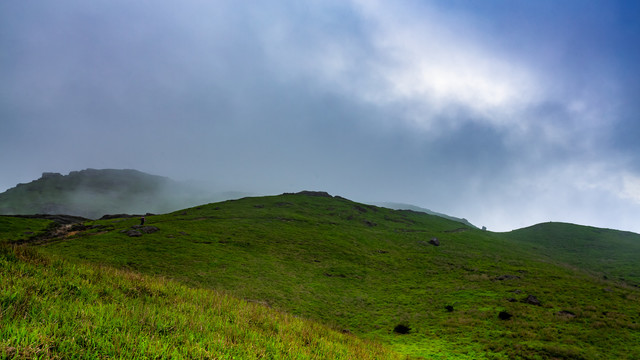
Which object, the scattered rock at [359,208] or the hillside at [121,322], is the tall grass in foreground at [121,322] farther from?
the scattered rock at [359,208]

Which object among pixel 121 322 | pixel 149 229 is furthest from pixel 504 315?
pixel 149 229

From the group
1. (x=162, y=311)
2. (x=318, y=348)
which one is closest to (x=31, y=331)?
(x=162, y=311)

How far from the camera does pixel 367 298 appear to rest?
35.1 m

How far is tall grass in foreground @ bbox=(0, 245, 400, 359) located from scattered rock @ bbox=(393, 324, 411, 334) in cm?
1756

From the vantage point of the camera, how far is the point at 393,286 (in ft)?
134

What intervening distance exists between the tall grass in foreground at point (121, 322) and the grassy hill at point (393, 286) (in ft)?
13.2

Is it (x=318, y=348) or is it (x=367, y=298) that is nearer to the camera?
(x=318, y=348)

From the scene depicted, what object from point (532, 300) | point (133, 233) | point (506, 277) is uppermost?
point (133, 233)

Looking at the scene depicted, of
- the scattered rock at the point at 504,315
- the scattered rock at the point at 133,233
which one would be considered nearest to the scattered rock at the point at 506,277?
the scattered rock at the point at 504,315

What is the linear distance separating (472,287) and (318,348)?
38938 millimetres

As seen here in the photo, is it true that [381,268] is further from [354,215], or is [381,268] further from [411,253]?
[354,215]

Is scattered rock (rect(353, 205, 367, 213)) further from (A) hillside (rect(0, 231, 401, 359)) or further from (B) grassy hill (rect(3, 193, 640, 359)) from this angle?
(A) hillside (rect(0, 231, 401, 359))

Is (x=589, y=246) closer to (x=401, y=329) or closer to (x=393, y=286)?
(x=393, y=286)

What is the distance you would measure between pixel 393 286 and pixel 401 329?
17751mm
